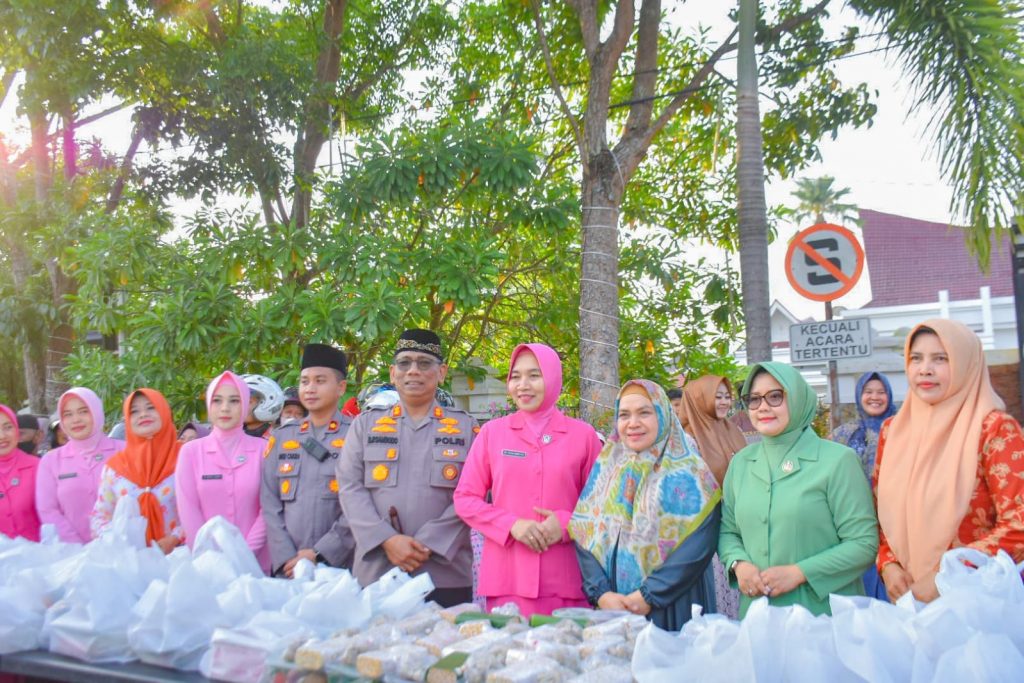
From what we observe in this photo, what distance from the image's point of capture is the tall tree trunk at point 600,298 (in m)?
7.61

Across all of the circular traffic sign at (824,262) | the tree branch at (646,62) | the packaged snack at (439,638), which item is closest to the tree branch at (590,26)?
the tree branch at (646,62)

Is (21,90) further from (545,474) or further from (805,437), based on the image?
(805,437)

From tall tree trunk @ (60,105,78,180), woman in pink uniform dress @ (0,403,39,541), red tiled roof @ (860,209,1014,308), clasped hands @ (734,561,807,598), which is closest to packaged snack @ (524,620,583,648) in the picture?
clasped hands @ (734,561,807,598)

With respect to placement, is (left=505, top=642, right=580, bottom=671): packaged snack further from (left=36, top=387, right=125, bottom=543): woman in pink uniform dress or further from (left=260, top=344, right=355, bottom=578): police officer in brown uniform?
(left=36, top=387, right=125, bottom=543): woman in pink uniform dress

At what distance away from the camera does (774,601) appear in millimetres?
3066

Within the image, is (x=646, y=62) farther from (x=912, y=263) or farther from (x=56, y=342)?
(x=912, y=263)

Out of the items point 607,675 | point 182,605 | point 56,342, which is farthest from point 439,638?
point 56,342

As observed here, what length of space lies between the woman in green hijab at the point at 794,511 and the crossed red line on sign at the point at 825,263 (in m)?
2.88

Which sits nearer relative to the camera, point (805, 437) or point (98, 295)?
point (805, 437)

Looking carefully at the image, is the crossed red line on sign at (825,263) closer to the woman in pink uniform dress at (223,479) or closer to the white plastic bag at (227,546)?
the woman in pink uniform dress at (223,479)

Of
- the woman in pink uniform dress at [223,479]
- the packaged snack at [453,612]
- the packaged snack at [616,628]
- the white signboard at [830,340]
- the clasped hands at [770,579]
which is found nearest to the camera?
the packaged snack at [616,628]

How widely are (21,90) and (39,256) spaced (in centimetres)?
160

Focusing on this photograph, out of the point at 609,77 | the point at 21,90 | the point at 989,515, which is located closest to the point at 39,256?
the point at 21,90

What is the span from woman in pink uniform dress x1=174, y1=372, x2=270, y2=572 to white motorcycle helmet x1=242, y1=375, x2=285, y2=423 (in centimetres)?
115
